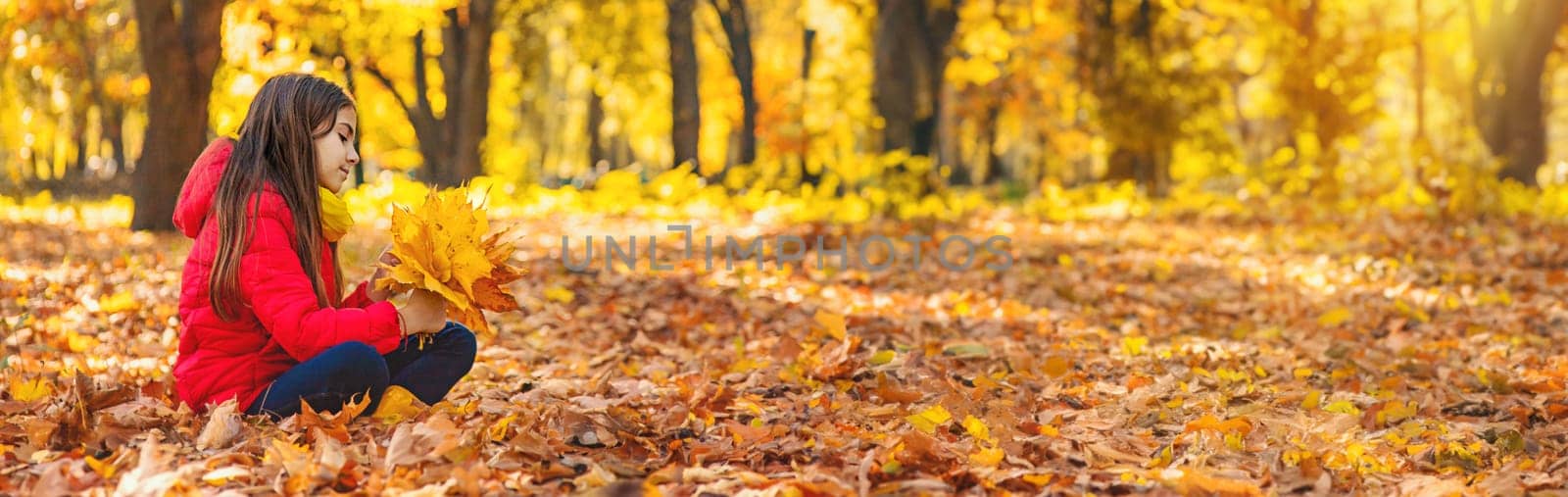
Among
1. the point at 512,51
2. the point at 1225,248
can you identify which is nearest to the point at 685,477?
the point at 1225,248

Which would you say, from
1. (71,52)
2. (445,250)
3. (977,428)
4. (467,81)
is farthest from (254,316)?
(467,81)

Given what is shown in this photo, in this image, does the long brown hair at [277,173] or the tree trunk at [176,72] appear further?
the tree trunk at [176,72]

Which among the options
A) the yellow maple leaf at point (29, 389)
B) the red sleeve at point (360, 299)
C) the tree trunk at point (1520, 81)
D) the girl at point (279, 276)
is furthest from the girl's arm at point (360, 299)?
the tree trunk at point (1520, 81)

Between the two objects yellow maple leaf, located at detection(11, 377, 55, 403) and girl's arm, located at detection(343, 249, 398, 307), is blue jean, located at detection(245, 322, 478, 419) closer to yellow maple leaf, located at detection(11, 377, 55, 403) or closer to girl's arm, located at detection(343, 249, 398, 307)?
girl's arm, located at detection(343, 249, 398, 307)

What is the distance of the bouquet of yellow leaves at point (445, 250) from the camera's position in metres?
3.52

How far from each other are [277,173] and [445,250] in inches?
19.6

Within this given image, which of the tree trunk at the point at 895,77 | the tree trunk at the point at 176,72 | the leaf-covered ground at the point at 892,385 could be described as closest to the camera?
the leaf-covered ground at the point at 892,385

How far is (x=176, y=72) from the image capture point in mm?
10414

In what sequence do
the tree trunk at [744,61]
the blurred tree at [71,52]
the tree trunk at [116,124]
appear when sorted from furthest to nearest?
the tree trunk at [116,124]
the tree trunk at [744,61]
the blurred tree at [71,52]

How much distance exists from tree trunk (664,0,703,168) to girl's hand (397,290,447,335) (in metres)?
14.9

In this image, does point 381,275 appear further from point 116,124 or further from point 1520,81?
point 116,124

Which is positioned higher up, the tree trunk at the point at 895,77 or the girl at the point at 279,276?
the tree trunk at the point at 895,77

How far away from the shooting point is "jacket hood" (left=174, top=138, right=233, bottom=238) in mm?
3598

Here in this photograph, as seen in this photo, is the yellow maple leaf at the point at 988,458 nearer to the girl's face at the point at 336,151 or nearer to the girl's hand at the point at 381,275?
the girl's hand at the point at 381,275
